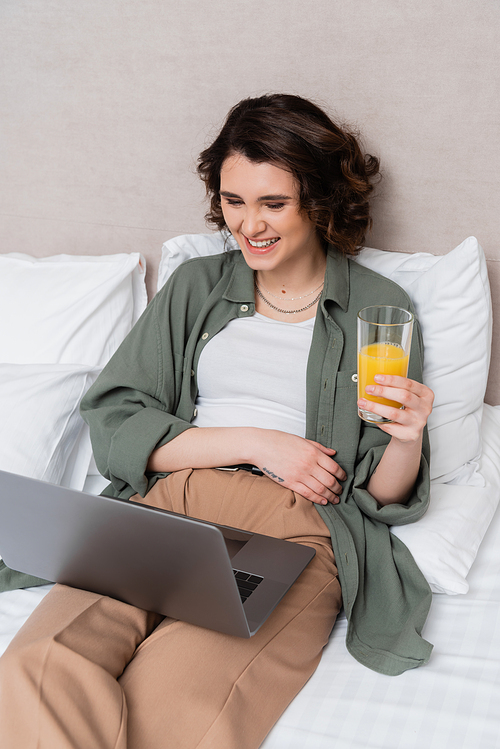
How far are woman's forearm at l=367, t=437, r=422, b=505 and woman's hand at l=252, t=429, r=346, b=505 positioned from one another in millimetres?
83

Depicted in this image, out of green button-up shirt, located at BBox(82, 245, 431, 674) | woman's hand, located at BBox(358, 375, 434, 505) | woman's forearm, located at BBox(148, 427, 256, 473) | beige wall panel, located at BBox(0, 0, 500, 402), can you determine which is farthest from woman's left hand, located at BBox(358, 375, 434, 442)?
beige wall panel, located at BBox(0, 0, 500, 402)

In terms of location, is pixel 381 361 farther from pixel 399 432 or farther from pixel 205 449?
pixel 205 449

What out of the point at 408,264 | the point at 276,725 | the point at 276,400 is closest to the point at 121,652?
the point at 276,725

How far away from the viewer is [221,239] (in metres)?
1.75

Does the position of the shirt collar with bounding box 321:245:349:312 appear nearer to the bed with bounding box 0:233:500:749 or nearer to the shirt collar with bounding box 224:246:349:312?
the shirt collar with bounding box 224:246:349:312

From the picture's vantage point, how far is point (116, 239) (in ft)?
6.57

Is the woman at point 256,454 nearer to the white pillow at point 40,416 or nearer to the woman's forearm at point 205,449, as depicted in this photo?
the woman's forearm at point 205,449

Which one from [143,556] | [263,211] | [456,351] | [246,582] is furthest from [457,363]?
[143,556]

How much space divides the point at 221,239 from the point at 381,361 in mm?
879

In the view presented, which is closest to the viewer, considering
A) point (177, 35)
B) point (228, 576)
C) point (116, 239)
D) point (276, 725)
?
point (228, 576)

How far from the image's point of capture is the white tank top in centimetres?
140

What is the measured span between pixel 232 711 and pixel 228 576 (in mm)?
210

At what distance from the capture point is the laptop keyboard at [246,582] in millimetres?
1050

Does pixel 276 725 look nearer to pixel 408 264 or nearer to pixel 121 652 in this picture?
pixel 121 652
